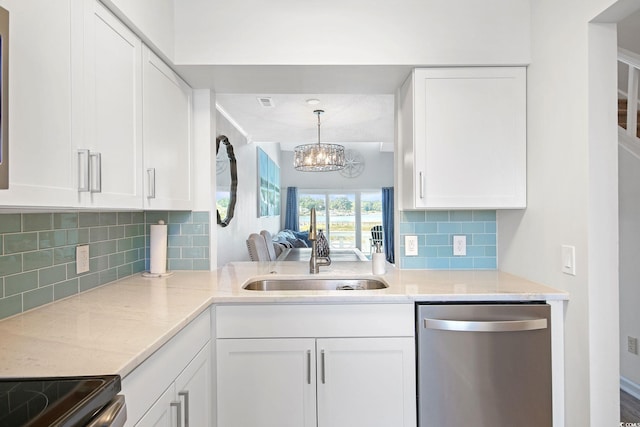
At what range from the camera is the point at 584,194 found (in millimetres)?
1352

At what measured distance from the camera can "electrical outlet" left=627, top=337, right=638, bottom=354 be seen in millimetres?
2421

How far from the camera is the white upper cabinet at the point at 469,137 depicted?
176 centimetres

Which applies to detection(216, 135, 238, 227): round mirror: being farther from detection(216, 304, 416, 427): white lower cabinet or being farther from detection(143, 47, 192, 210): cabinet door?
detection(216, 304, 416, 427): white lower cabinet

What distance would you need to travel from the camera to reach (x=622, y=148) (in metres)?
2.50

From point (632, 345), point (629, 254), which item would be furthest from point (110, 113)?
point (632, 345)

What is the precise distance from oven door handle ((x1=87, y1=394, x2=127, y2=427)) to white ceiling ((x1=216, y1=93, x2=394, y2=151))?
256cm

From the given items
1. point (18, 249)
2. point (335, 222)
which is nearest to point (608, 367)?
point (18, 249)

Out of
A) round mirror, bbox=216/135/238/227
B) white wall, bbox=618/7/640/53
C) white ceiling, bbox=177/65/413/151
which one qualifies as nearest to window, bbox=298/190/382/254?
white ceiling, bbox=177/65/413/151

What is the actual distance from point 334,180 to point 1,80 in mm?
7732

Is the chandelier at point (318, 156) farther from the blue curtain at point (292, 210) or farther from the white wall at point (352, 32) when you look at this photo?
the blue curtain at point (292, 210)

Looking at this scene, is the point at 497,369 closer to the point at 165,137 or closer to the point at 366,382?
the point at 366,382

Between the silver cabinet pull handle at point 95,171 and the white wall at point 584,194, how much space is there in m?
1.77

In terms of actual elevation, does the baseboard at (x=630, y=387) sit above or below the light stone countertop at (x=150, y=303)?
below

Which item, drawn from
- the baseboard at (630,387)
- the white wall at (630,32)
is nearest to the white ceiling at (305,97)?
the white wall at (630,32)
